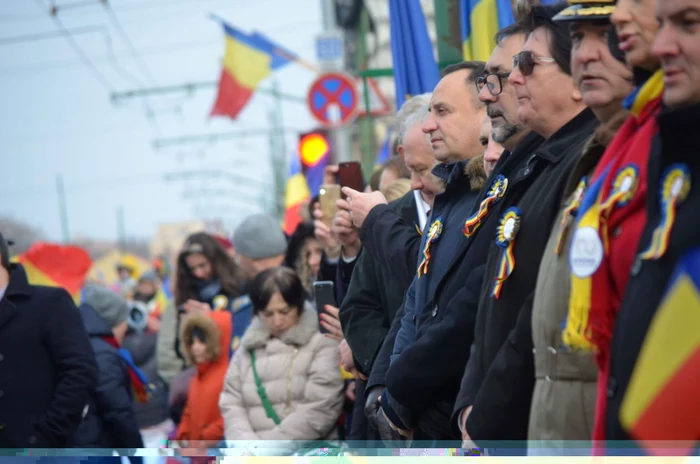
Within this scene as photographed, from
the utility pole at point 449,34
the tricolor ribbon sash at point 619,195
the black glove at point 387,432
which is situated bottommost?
the black glove at point 387,432

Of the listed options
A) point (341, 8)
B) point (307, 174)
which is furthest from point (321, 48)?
point (341, 8)

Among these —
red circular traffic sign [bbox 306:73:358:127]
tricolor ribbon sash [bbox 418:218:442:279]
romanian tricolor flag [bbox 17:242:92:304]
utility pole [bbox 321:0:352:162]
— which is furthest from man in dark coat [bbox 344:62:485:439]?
utility pole [bbox 321:0:352:162]

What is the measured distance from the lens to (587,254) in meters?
3.00

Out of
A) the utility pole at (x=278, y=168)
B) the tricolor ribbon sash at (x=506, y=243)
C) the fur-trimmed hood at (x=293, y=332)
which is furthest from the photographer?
the utility pole at (x=278, y=168)

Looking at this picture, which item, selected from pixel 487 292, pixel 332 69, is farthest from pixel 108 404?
pixel 332 69

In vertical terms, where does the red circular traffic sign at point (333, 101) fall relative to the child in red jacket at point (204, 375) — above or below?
above

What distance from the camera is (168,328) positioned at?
398 inches

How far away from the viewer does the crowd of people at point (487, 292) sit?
9.27 feet

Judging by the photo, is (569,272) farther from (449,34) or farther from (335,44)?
(335,44)

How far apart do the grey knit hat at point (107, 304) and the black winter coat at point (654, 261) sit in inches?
276

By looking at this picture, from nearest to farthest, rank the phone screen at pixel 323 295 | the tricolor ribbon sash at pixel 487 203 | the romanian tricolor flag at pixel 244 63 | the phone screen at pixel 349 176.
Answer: the tricolor ribbon sash at pixel 487 203, the phone screen at pixel 349 176, the phone screen at pixel 323 295, the romanian tricolor flag at pixel 244 63

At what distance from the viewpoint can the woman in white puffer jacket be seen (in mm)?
6879

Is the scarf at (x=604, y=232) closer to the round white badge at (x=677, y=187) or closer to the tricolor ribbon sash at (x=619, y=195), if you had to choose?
the tricolor ribbon sash at (x=619, y=195)

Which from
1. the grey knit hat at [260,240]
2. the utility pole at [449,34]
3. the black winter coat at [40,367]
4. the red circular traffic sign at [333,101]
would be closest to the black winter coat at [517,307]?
the black winter coat at [40,367]
